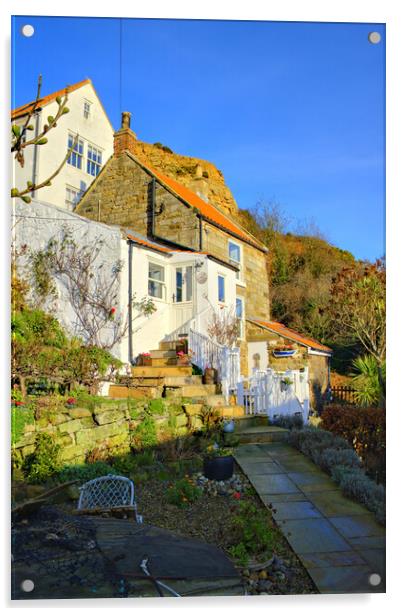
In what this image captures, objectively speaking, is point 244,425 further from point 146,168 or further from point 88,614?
point 146,168

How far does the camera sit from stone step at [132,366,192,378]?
6.86 m

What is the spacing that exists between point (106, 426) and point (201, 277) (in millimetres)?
4294

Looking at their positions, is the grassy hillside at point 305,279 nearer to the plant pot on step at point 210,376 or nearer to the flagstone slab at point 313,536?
the flagstone slab at point 313,536

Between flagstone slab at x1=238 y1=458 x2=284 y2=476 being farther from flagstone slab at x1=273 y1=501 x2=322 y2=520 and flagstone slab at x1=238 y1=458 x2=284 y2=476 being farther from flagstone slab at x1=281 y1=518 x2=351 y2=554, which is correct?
flagstone slab at x1=281 y1=518 x2=351 y2=554

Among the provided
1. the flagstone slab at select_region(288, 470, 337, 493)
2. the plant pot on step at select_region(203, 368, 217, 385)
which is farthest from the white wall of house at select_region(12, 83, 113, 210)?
the flagstone slab at select_region(288, 470, 337, 493)

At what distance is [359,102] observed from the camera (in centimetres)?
459

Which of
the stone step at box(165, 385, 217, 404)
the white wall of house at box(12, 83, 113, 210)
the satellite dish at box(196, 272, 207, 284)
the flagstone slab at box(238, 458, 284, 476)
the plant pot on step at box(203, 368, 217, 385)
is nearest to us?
the white wall of house at box(12, 83, 113, 210)

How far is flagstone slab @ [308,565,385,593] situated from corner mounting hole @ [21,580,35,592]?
213cm

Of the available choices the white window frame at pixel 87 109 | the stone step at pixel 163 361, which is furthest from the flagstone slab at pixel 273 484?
the white window frame at pixel 87 109

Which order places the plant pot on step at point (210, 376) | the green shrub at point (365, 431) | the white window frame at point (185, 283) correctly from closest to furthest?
1. the green shrub at point (365, 431)
2. the plant pot on step at point (210, 376)
3. the white window frame at point (185, 283)

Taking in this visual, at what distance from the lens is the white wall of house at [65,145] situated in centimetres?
462

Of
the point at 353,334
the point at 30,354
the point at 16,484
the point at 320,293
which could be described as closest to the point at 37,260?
the point at 30,354

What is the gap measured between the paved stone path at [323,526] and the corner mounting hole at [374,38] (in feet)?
14.7

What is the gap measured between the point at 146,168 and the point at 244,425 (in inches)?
225
